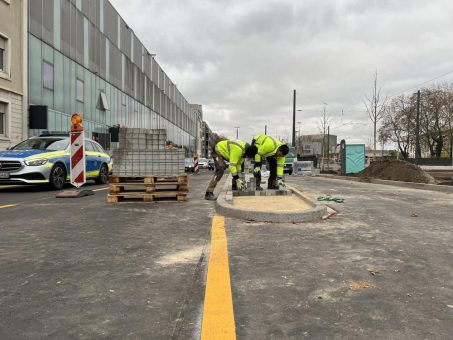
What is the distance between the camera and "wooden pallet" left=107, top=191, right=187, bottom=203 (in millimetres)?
8330

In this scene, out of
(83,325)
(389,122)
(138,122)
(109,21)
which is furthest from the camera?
(389,122)

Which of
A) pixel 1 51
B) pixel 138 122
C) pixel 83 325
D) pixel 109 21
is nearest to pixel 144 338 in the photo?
pixel 83 325

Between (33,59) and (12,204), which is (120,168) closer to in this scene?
(12,204)

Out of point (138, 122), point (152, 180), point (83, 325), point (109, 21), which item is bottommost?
point (83, 325)

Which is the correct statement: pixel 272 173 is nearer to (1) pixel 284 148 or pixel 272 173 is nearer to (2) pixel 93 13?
(1) pixel 284 148

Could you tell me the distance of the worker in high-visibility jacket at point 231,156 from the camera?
8961 mm

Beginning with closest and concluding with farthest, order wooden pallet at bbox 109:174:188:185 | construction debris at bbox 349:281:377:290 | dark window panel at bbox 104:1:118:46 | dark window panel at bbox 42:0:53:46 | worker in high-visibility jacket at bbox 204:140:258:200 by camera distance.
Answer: construction debris at bbox 349:281:377:290, wooden pallet at bbox 109:174:188:185, worker in high-visibility jacket at bbox 204:140:258:200, dark window panel at bbox 42:0:53:46, dark window panel at bbox 104:1:118:46

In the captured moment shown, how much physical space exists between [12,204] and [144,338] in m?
7.00

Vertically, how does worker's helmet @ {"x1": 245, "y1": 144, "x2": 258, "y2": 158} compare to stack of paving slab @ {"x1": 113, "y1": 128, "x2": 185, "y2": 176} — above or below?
above

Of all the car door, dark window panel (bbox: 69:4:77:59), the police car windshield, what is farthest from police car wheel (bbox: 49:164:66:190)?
dark window panel (bbox: 69:4:77:59)

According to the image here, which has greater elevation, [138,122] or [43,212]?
[138,122]

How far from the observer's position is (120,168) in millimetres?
8672

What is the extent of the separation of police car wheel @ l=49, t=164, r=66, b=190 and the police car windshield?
1.92 feet

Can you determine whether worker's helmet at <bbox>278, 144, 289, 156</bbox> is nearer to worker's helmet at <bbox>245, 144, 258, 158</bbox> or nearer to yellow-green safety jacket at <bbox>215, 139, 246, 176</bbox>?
worker's helmet at <bbox>245, 144, 258, 158</bbox>
